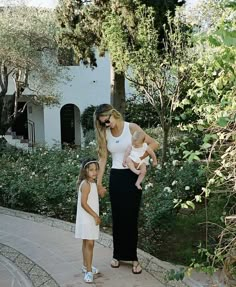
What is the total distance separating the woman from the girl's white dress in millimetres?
141

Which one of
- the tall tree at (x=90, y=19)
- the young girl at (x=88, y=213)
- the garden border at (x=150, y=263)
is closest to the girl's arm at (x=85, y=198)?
the young girl at (x=88, y=213)

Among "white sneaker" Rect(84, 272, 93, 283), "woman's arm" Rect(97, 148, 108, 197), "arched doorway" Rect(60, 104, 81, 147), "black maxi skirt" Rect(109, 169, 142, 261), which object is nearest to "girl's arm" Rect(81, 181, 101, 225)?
"woman's arm" Rect(97, 148, 108, 197)

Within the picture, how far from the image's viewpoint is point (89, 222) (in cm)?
416

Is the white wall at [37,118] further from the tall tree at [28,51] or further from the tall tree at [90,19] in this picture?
the tall tree at [90,19]

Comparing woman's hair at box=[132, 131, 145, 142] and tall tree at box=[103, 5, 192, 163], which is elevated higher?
tall tree at box=[103, 5, 192, 163]

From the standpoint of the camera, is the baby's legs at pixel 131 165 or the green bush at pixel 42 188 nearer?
the baby's legs at pixel 131 165

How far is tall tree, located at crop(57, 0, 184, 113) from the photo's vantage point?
9531 mm

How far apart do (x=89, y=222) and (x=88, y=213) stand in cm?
9

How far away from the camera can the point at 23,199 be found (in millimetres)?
7148

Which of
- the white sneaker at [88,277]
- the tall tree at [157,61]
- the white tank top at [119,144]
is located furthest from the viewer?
the tall tree at [157,61]

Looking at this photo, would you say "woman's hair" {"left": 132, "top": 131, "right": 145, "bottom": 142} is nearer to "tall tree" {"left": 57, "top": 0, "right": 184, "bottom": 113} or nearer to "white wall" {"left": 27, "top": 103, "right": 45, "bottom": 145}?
"tall tree" {"left": 57, "top": 0, "right": 184, "bottom": 113}

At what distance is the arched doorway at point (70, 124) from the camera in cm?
2152

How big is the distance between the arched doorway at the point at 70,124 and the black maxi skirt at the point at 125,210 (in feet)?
56.2

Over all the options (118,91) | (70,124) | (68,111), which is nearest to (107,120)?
(118,91)
